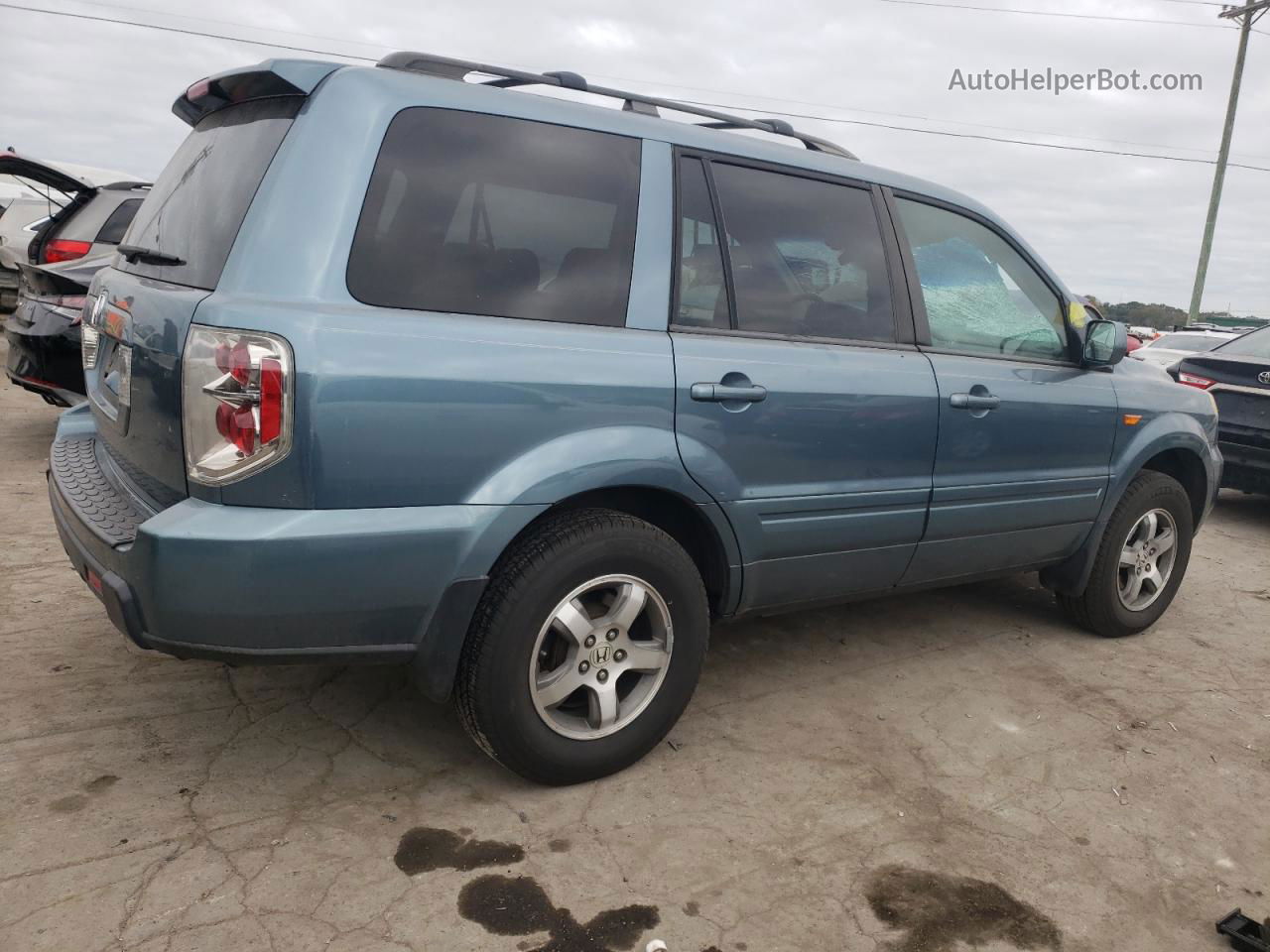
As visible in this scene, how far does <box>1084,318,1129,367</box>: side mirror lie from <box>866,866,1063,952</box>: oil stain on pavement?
7.42ft

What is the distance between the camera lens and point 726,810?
268 centimetres

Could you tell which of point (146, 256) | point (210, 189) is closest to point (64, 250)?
point (146, 256)

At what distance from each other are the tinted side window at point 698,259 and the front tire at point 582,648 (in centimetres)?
64

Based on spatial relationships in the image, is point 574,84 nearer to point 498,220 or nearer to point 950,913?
point 498,220

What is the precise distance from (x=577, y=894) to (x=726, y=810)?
569 millimetres

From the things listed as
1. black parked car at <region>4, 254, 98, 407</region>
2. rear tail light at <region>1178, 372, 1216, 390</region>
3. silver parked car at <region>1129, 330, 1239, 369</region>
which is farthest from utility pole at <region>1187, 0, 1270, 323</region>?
black parked car at <region>4, 254, 98, 407</region>

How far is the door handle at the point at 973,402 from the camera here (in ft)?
11.0

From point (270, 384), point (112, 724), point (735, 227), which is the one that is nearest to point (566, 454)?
point (270, 384)

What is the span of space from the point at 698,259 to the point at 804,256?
0.45 meters

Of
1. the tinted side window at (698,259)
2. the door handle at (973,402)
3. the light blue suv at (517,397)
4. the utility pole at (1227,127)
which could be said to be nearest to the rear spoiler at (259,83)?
the light blue suv at (517,397)

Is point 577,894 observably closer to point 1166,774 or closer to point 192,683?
point 192,683

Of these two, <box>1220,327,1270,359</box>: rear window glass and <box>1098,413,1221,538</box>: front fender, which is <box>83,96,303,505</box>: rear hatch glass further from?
<box>1220,327,1270,359</box>: rear window glass

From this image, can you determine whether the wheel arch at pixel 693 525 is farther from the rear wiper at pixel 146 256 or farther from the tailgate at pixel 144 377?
the rear wiper at pixel 146 256

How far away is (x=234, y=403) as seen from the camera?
2.14 meters
